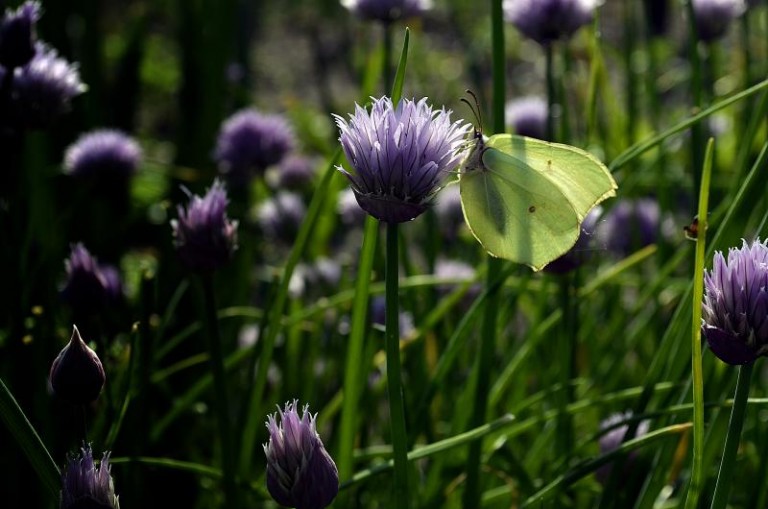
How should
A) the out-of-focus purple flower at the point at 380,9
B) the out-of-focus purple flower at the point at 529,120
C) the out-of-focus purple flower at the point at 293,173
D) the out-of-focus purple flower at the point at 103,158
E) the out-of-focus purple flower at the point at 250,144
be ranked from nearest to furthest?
1. the out-of-focus purple flower at the point at 380,9
2. the out-of-focus purple flower at the point at 103,158
3. the out-of-focus purple flower at the point at 529,120
4. the out-of-focus purple flower at the point at 250,144
5. the out-of-focus purple flower at the point at 293,173

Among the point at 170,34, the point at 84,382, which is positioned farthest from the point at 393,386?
the point at 170,34

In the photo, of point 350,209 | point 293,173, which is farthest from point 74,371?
point 293,173

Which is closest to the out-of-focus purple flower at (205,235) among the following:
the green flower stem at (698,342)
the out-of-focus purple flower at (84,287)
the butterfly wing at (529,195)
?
the out-of-focus purple flower at (84,287)

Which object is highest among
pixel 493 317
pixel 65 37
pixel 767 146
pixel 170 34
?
pixel 170 34

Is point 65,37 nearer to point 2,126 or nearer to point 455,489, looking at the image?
point 2,126

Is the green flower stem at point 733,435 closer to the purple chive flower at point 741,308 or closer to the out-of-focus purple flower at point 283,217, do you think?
the purple chive flower at point 741,308

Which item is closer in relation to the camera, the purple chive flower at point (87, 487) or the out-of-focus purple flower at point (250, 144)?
the purple chive flower at point (87, 487)
